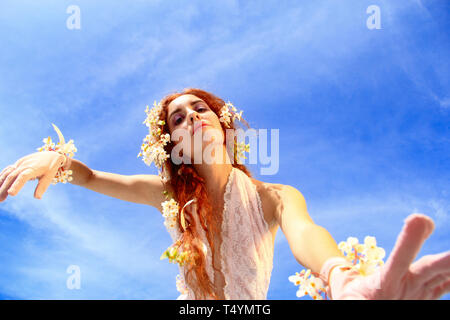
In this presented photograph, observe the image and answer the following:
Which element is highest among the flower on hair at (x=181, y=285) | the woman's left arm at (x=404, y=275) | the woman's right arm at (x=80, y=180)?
the woman's right arm at (x=80, y=180)

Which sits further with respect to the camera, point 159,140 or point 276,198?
point 159,140

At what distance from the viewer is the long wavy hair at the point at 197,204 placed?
3027 mm

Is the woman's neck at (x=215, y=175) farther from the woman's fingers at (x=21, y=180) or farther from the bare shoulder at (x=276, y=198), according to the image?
the woman's fingers at (x=21, y=180)

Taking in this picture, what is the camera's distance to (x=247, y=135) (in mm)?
4156

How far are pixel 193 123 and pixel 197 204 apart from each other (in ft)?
2.66

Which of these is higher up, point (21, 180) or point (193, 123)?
point (193, 123)

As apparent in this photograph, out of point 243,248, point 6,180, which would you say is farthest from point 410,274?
point 6,180

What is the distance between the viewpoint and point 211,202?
3.49 m

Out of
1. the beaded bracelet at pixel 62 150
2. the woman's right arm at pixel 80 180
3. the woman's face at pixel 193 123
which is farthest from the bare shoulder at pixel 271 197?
the beaded bracelet at pixel 62 150

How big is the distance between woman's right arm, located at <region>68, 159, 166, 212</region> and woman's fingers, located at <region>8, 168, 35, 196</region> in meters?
0.86

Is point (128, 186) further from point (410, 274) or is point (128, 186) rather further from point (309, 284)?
point (410, 274)

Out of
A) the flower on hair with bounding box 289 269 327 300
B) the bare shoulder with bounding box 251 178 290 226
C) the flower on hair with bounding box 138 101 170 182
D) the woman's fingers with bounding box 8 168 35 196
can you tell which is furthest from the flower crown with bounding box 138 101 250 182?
the flower on hair with bounding box 289 269 327 300

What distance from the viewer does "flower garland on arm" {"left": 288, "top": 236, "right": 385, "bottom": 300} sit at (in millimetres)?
1860
